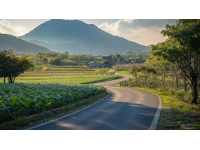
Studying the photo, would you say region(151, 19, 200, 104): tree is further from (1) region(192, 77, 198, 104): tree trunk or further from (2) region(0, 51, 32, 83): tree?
(2) region(0, 51, 32, 83): tree

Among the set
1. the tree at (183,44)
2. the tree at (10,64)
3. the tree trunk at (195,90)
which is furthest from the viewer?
the tree at (10,64)

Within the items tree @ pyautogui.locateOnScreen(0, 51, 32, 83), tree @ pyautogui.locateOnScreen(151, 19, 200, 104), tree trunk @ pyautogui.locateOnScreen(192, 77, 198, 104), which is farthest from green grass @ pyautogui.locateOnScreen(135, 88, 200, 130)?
tree @ pyautogui.locateOnScreen(0, 51, 32, 83)

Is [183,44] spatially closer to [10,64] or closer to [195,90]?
[195,90]

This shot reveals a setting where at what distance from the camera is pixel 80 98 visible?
948 inches

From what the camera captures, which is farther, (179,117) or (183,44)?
(183,44)

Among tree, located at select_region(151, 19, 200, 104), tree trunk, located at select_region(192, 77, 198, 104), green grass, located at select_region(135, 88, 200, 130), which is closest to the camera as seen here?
green grass, located at select_region(135, 88, 200, 130)

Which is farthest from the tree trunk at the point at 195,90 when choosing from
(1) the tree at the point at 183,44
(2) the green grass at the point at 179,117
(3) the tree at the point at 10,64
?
(3) the tree at the point at 10,64

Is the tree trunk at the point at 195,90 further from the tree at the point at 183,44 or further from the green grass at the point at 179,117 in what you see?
the green grass at the point at 179,117

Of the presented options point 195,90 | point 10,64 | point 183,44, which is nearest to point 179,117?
point 183,44

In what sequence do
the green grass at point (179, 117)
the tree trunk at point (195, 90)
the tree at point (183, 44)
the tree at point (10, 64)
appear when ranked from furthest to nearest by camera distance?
1. the tree at point (10, 64)
2. the tree trunk at point (195, 90)
3. the tree at point (183, 44)
4. the green grass at point (179, 117)
